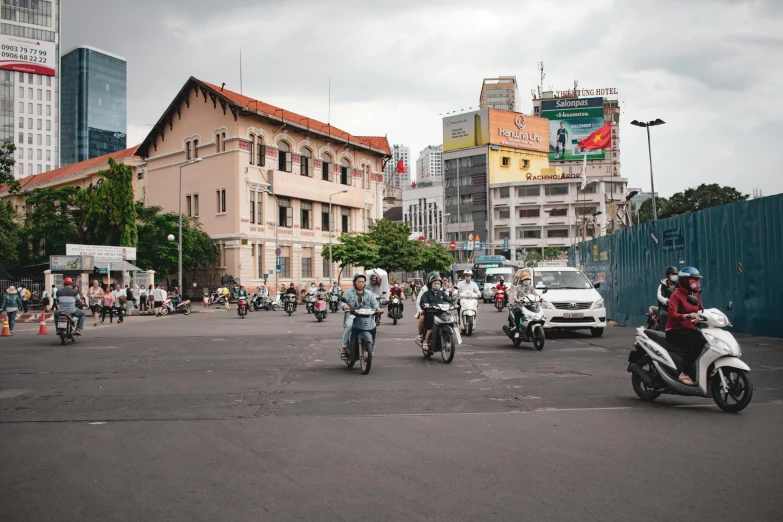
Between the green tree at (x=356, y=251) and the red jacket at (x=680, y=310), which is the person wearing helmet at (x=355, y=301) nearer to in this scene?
the red jacket at (x=680, y=310)

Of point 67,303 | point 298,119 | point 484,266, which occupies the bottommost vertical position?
point 67,303

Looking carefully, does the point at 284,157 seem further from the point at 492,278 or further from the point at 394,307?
the point at 394,307

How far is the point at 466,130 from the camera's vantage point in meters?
100

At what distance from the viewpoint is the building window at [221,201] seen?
173 ft

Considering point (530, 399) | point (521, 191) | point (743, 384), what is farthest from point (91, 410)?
point (521, 191)

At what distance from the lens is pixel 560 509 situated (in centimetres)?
430

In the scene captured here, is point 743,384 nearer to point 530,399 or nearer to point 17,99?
point 530,399

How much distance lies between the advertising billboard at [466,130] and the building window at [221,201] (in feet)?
178

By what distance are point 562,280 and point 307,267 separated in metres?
42.2

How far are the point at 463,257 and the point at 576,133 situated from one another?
30946 millimetres

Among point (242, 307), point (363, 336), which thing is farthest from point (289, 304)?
point (363, 336)

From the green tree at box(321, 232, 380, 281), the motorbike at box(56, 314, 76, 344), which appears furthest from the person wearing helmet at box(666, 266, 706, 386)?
the green tree at box(321, 232, 380, 281)

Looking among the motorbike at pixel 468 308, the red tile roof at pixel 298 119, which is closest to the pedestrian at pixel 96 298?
the motorbike at pixel 468 308

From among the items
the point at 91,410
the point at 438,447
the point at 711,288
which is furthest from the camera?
the point at 711,288
